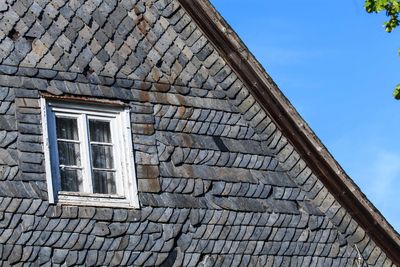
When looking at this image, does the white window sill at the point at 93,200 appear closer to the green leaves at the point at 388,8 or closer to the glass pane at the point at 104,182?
the glass pane at the point at 104,182

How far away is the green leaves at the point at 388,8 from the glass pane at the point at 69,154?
17.9ft

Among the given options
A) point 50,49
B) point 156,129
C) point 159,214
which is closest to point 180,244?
point 159,214

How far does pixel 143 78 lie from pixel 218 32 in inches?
47.6

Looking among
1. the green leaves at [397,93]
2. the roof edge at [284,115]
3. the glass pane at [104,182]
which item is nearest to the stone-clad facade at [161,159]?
the roof edge at [284,115]

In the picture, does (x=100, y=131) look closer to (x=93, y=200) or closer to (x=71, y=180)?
(x=71, y=180)

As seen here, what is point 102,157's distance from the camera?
12406 mm

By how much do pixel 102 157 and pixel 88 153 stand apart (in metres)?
0.20

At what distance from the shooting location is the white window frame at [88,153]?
468 inches

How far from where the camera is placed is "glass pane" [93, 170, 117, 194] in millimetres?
12207

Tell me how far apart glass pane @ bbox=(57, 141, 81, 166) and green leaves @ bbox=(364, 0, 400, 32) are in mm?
5462

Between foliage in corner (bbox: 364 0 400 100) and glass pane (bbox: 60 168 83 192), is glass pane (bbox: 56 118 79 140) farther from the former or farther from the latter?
foliage in corner (bbox: 364 0 400 100)

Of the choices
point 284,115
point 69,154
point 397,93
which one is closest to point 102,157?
point 69,154

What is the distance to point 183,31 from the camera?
13.5 metres

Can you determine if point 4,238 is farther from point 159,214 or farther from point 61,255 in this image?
point 159,214
